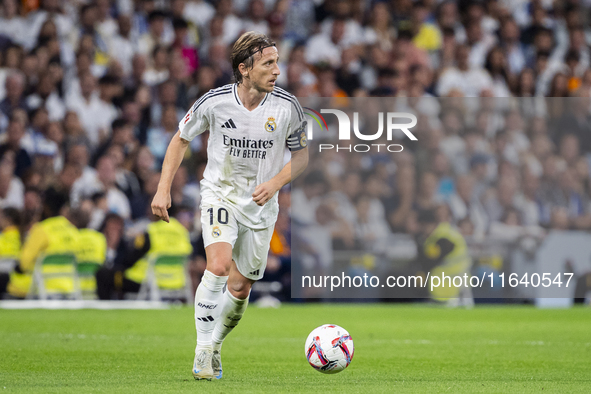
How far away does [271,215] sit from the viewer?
6.46 m

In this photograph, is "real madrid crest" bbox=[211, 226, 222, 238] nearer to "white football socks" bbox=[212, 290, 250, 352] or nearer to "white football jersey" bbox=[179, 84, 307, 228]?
"white football jersey" bbox=[179, 84, 307, 228]

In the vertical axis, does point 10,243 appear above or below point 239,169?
below

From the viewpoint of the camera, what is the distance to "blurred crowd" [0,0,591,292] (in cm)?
1445

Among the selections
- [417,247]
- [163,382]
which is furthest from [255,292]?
[163,382]

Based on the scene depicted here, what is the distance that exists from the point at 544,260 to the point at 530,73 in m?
4.32

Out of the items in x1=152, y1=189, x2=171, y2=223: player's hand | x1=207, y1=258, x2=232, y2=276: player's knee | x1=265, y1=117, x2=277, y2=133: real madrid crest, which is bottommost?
x1=207, y1=258, x2=232, y2=276: player's knee

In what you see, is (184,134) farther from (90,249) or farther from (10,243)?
(10,243)

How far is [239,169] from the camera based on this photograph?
248 inches

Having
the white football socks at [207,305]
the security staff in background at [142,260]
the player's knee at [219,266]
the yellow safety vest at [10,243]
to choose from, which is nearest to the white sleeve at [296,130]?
the player's knee at [219,266]

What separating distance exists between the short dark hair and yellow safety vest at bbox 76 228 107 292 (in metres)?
7.69

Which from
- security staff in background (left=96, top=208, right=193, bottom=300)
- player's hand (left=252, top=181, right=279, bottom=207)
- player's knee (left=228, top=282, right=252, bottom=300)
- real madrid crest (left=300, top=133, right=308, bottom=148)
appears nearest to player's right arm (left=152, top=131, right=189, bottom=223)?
player's hand (left=252, top=181, right=279, bottom=207)

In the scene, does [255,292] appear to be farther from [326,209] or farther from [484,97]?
[484,97]

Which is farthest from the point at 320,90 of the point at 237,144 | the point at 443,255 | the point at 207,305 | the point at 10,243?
the point at 207,305

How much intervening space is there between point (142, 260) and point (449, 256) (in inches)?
191
